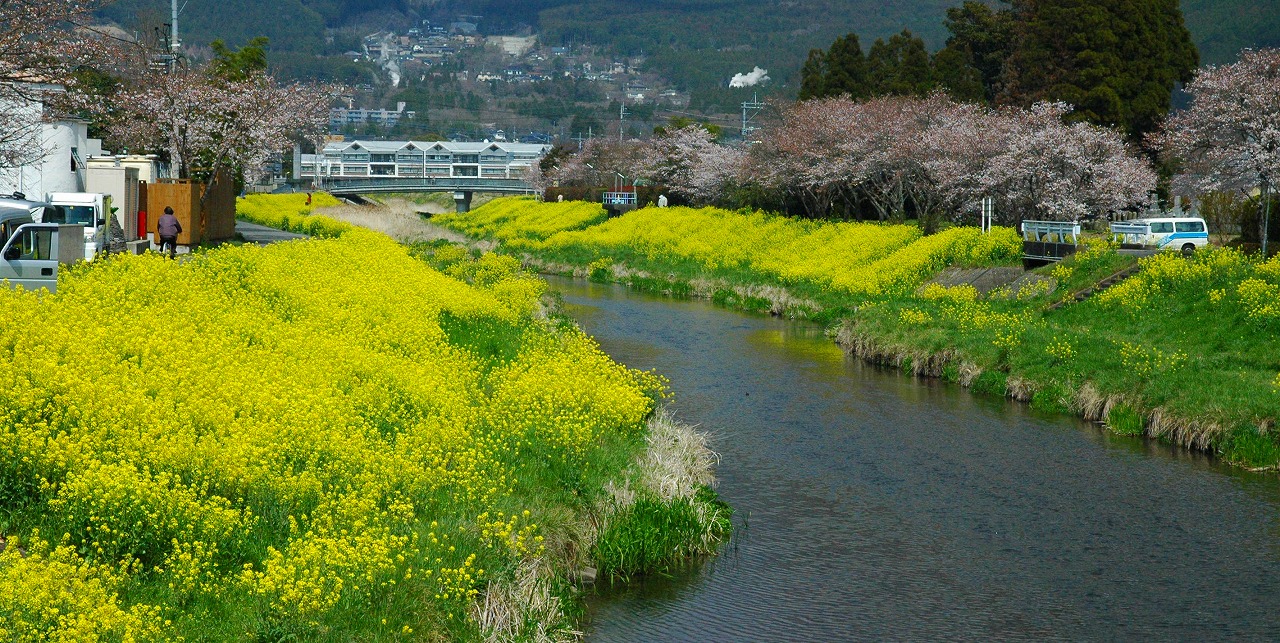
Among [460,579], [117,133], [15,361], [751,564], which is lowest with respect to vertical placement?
[751,564]

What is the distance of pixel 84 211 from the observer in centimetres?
3017

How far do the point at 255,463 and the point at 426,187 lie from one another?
10557cm

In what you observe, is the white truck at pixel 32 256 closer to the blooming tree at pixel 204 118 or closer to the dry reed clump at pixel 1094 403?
the dry reed clump at pixel 1094 403

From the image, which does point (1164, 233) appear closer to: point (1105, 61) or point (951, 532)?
point (1105, 61)

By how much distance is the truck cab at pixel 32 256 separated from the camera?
792 inches

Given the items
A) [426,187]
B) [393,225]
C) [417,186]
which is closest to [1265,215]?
[393,225]

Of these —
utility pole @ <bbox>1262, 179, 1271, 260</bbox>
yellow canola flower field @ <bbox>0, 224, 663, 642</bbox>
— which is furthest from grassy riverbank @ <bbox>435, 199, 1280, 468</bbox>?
yellow canola flower field @ <bbox>0, 224, 663, 642</bbox>

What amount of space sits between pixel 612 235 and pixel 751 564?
48890 millimetres

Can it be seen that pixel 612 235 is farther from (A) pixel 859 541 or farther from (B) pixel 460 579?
(B) pixel 460 579

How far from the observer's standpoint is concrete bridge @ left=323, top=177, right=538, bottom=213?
11462 centimetres

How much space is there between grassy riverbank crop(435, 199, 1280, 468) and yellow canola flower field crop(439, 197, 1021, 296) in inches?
3.9

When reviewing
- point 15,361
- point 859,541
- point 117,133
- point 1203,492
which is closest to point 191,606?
point 15,361

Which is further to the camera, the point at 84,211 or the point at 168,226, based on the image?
the point at 168,226

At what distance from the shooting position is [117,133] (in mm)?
46375
